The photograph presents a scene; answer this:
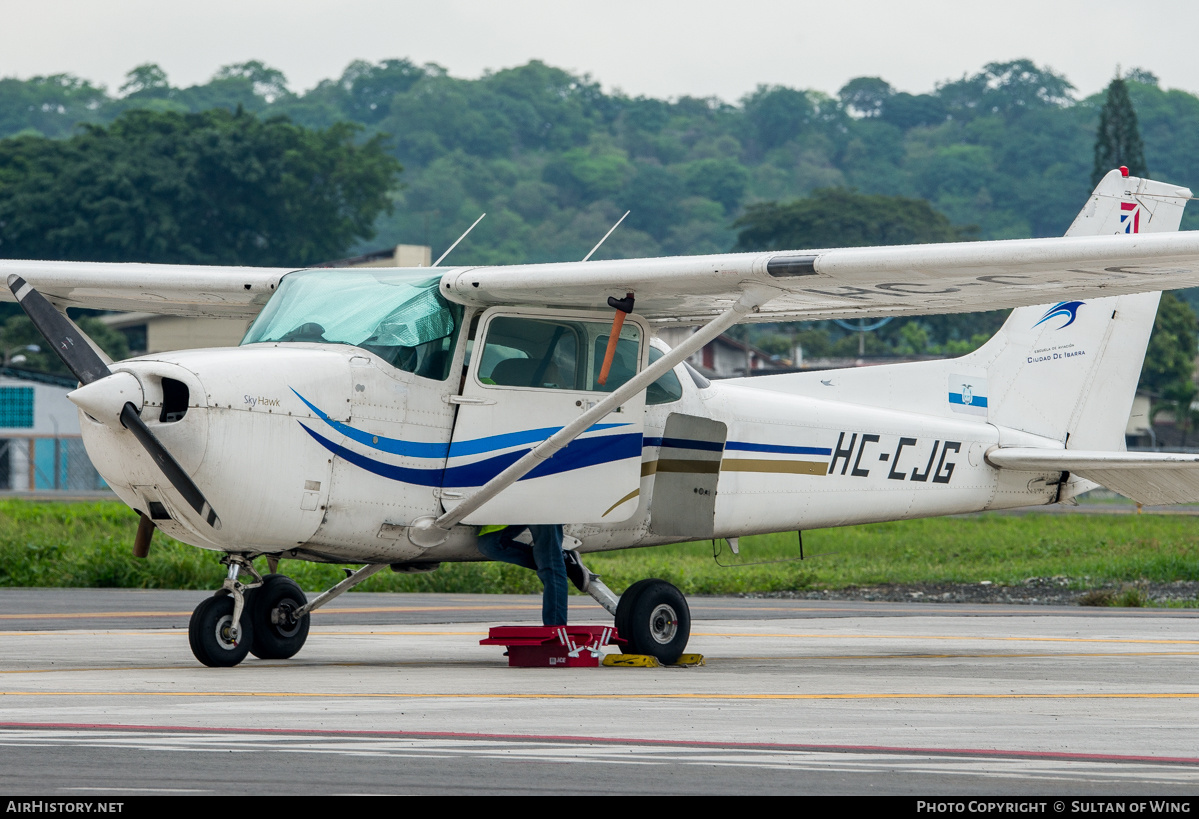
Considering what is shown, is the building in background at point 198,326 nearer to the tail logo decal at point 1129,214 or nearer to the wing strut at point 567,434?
the tail logo decal at point 1129,214

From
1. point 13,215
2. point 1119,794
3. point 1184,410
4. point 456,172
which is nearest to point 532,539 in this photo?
point 1119,794

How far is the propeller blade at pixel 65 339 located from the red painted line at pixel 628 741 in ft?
9.15

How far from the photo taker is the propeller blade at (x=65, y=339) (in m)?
9.38

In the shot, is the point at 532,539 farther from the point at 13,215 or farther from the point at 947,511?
the point at 13,215

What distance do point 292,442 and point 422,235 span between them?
137 meters

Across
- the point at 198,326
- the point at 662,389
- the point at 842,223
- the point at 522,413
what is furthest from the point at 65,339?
the point at 842,223

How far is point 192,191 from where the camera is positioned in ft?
272

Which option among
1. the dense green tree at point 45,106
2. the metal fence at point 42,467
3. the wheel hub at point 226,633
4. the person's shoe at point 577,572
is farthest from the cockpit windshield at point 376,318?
the dense green tree at point 45,106

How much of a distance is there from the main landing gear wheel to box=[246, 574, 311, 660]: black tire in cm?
232

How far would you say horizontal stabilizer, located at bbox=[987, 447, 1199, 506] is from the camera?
1280 cm

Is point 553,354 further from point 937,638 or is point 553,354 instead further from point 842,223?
point 842,223

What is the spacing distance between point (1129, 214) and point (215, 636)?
8.60 metres

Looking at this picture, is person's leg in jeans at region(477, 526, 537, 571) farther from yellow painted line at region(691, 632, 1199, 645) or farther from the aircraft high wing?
yellow painted line at region(691, 632, 1199, 645)

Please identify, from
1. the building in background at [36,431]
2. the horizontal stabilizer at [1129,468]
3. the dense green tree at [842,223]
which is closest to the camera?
the horizontal stabilizer at [1129,468]
